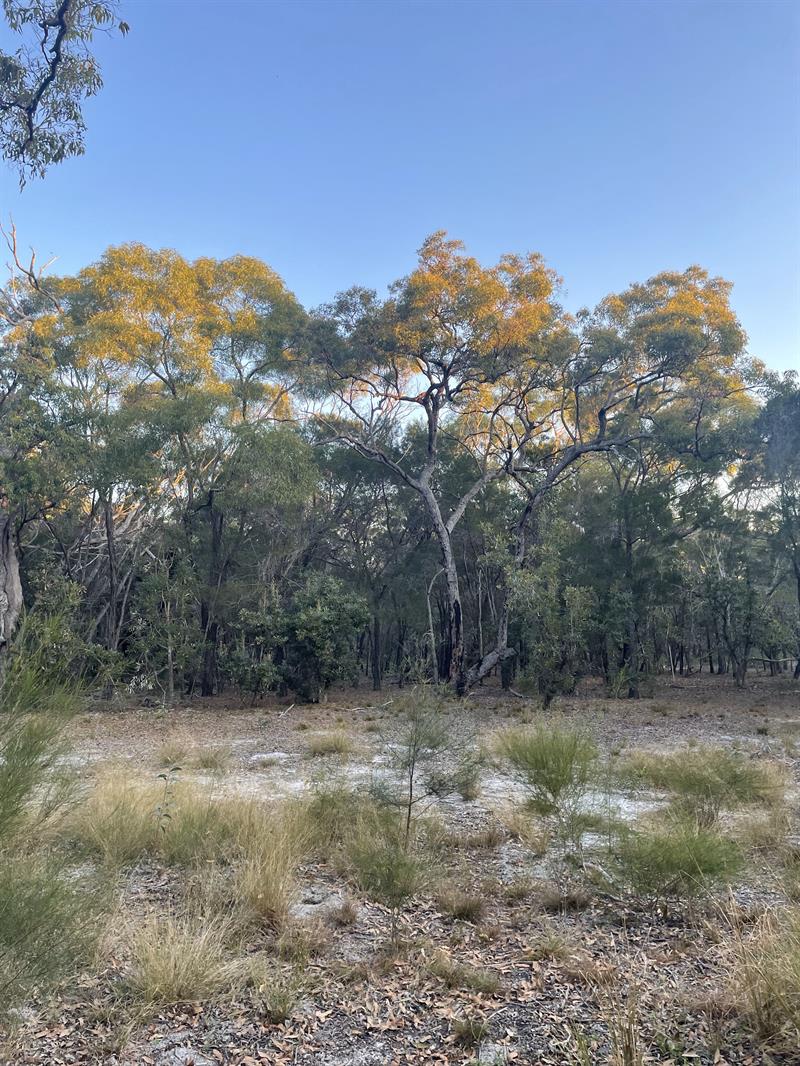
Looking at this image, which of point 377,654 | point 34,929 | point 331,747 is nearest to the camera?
point 34,929

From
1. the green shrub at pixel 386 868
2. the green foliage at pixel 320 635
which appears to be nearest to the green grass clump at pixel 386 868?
the green shrub at pixel 386 868

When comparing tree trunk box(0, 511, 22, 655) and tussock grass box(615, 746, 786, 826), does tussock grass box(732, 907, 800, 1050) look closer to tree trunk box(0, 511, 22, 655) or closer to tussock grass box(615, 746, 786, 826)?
tussock grass box(615, 746, 786, 826)

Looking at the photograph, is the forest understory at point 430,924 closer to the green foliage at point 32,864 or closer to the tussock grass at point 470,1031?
the tussock grass at point 470,1031

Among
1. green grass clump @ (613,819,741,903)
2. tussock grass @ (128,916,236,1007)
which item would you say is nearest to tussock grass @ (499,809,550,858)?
green grass clump @ (613,819,741,903)

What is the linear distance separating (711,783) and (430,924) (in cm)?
280

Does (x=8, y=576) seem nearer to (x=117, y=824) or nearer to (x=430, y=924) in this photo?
(x=117, y=824)

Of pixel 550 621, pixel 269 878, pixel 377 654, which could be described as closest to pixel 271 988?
pixel 269 878

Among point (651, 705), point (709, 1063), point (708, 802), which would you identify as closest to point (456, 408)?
point (651, 705)

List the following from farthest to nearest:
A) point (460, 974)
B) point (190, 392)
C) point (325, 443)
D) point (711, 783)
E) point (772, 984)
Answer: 1. point (325, 443)
2. point (190, 392)
3. point (711, 783)
4. point (460, 974)
5. point (772, 984)

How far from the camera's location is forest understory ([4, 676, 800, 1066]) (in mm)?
2459

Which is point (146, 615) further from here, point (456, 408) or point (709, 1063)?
point (709, 1063)

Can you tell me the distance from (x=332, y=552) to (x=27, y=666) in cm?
1783

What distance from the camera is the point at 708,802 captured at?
16.1 ft

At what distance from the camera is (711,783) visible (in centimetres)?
511
